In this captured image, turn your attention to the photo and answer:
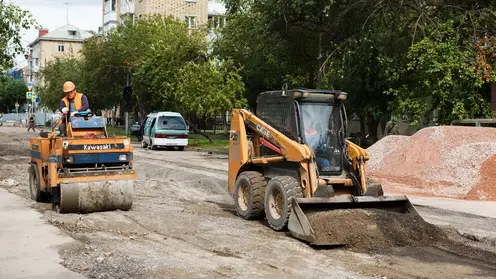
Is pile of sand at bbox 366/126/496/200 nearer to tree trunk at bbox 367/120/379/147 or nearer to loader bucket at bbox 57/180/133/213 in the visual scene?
loader bucket at bbox 57/180/133/213

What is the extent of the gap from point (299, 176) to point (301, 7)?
16.3 metres

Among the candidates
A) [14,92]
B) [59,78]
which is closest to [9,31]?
[59,78]

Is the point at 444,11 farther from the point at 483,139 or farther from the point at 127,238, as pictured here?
the point at 127,238

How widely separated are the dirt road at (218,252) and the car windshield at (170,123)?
19.8 m

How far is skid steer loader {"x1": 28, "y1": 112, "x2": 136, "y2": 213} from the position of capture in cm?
1209

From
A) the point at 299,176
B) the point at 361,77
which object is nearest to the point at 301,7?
the point at 361,77

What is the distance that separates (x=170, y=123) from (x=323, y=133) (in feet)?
77.1

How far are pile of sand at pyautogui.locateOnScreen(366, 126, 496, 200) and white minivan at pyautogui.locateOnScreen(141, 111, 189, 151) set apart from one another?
48.9 feet

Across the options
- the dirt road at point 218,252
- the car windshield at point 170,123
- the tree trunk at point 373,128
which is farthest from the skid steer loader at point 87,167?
the tree trunk at point 373,128

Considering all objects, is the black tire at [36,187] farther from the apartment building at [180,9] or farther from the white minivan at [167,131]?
the apartment building at [180,9]

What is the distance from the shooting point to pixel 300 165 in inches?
425

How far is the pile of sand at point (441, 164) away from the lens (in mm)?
17000

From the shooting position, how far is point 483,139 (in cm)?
1911

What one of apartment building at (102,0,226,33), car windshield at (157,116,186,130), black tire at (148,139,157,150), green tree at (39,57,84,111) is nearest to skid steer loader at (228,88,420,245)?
car windshield at (157,116,186,130)
